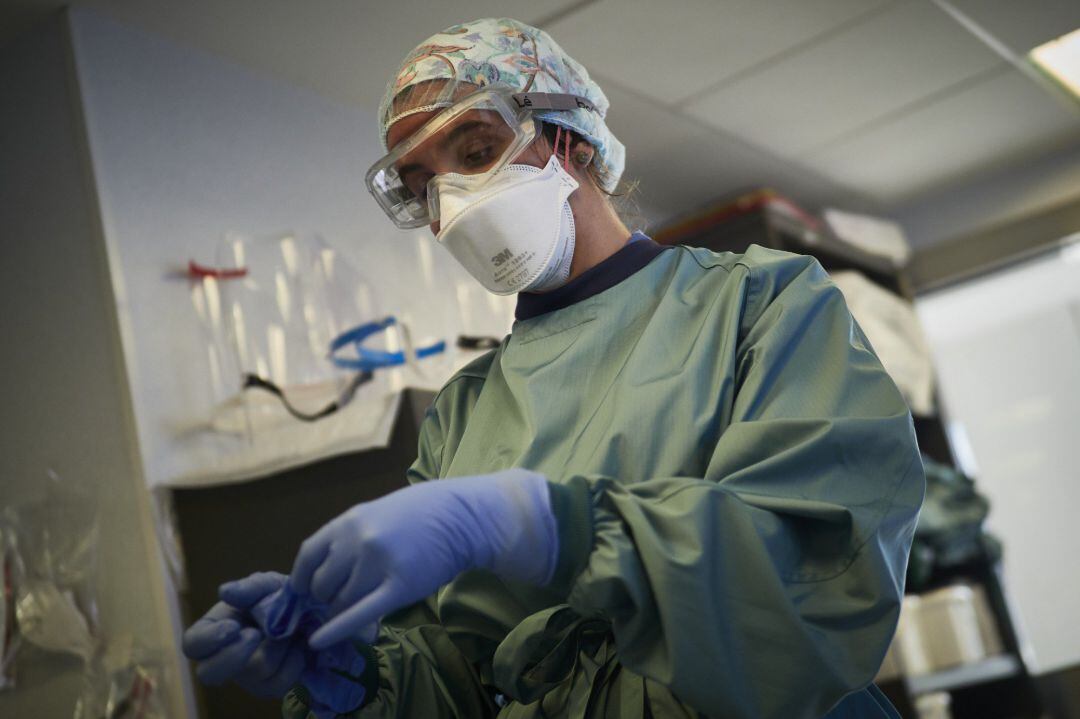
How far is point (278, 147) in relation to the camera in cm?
245

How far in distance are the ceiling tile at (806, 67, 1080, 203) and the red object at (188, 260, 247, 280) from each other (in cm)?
185

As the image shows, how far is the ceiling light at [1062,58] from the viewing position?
9.59ft

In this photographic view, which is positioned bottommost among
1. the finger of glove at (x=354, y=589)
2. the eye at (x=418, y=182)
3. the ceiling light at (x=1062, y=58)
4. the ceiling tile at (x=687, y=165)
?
the finger of glove at (x=354, y=589)

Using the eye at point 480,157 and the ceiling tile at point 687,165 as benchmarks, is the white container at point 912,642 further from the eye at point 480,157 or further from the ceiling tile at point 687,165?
the eye at point 480,157

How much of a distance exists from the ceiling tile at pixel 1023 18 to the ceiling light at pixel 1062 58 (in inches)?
2.3

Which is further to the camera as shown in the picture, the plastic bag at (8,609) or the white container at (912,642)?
the white container at (912,642)

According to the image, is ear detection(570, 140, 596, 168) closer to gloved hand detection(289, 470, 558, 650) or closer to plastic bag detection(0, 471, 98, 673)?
gloved hand detection(289, 470, 558, 650)

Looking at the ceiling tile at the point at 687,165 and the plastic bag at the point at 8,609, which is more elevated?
the ceiling tile at the point at 687,165

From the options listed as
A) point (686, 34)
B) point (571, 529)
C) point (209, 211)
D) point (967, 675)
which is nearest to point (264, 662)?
point (571, 529)

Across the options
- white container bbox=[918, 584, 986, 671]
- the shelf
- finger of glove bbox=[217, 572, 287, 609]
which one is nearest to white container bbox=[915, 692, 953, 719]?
the shelf

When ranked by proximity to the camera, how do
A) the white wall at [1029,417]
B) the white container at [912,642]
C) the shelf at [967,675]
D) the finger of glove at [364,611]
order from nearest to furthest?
the finger of glove at [364,611] < the shelf at [967,675] < the white container at [912,642] < the white wall at [1029,417]

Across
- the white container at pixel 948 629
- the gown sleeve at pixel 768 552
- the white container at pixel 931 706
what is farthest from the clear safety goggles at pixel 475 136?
the white container at pixel 948 629

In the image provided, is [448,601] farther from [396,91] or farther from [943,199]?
[943,199]

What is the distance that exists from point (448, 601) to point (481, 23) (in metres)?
0.67
